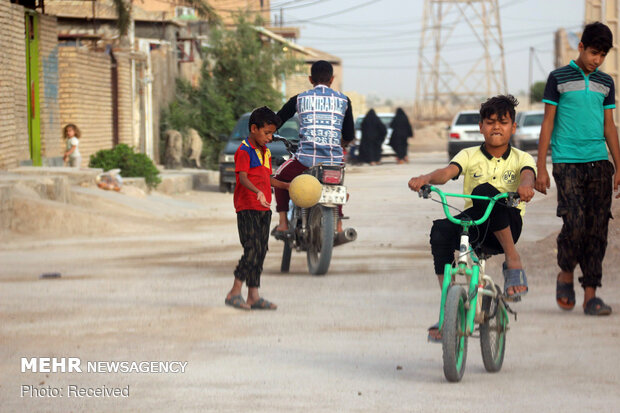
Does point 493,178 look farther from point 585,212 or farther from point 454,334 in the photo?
point 585,212

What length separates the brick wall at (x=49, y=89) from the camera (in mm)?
22094

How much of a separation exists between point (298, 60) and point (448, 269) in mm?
29527

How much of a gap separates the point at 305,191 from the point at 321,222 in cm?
75

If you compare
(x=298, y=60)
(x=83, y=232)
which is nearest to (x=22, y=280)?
(x=83, y=232)

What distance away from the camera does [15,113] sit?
1956 centimetres

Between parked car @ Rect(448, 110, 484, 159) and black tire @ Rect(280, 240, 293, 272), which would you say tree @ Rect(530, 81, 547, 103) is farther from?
black tire @ Rect(280, 240, 293, 272)

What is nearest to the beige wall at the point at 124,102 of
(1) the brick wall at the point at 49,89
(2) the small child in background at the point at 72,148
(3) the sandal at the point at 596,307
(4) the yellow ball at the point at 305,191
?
(1) the brick wall at the point at 49,89

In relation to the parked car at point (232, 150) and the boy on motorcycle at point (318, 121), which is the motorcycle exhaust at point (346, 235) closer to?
the boy on motorcycle at point (318, 121)

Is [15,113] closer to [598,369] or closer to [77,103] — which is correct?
[77,103]

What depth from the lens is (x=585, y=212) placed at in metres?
7.73

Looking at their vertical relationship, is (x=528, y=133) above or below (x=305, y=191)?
above

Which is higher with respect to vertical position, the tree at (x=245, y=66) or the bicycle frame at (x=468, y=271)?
the tree at (x=245, y=66)

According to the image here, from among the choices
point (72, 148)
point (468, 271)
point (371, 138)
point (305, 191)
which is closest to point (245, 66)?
point (371, 138)

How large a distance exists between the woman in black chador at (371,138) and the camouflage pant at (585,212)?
91.1 ft
